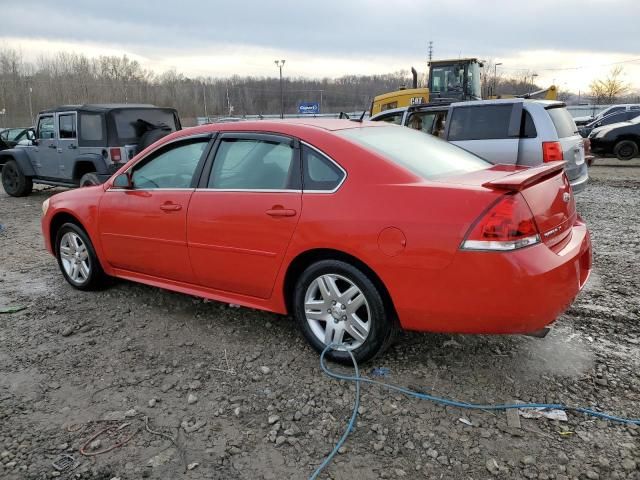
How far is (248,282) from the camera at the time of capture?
3.51 m

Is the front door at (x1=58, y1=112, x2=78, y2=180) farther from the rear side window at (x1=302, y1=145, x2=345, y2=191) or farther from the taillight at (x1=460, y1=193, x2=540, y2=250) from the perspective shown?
the taillight at (x1=460, y1=193, x2=540, y2=250)

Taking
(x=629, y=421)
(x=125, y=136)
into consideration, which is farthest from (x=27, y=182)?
(x=629, y=421)

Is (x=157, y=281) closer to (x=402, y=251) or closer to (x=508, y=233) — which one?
(x=402, y=251)

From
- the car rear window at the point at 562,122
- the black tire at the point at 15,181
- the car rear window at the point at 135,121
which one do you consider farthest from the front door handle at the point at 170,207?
the black tire at the point at 15,181

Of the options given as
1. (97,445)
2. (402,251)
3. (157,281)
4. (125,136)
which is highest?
(125,136)

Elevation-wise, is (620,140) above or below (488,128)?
below

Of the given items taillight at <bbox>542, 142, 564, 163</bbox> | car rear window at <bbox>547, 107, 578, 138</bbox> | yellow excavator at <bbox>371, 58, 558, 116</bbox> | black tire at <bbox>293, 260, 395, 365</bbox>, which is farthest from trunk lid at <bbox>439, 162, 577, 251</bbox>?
yellow excavator at <bbox>371, 58, 558, 116</bbox>

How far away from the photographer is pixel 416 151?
3.46 m

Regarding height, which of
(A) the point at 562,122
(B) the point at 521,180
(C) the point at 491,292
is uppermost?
(A) the point at 562,122

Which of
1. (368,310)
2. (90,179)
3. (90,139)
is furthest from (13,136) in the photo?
(368,310)

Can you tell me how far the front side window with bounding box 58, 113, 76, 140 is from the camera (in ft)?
32.5

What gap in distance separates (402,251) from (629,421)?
1.43 metres

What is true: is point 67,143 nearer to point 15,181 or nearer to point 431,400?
point 15,181

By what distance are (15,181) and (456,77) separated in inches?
495
